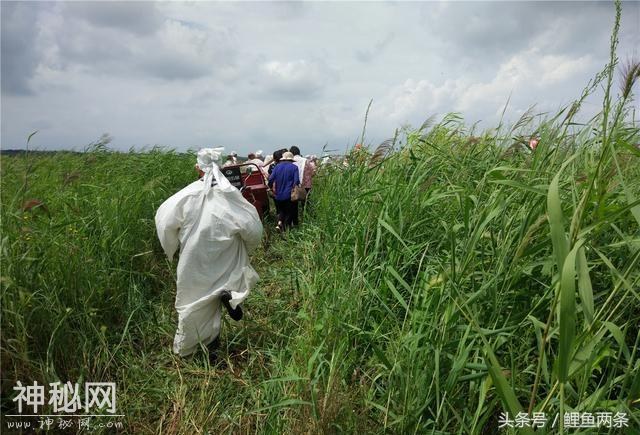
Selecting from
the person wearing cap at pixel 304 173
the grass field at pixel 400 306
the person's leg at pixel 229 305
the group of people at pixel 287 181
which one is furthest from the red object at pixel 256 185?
the person's leg at pixel 229 305

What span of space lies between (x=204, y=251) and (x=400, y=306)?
1483 millimetres

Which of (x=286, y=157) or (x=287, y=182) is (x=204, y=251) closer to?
(x=287, y=182)

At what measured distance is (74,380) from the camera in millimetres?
2580

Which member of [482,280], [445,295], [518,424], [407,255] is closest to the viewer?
[518,424]

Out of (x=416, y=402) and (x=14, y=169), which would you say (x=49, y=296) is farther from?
(x=14, y=169)

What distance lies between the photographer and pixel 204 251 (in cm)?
311

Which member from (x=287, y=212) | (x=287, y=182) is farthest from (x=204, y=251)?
(x=287, y=212)

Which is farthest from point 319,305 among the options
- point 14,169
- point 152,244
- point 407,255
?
point 14,169

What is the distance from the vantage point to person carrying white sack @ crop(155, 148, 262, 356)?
3072 millimetres

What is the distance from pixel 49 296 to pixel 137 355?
780 mm

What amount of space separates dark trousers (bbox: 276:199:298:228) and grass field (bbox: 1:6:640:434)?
254cm

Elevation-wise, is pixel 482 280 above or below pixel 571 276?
below

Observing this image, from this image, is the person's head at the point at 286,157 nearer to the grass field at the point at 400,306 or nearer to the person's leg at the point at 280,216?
the person's leg at the point at 280,216

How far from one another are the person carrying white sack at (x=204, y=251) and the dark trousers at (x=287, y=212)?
3.34 meters
